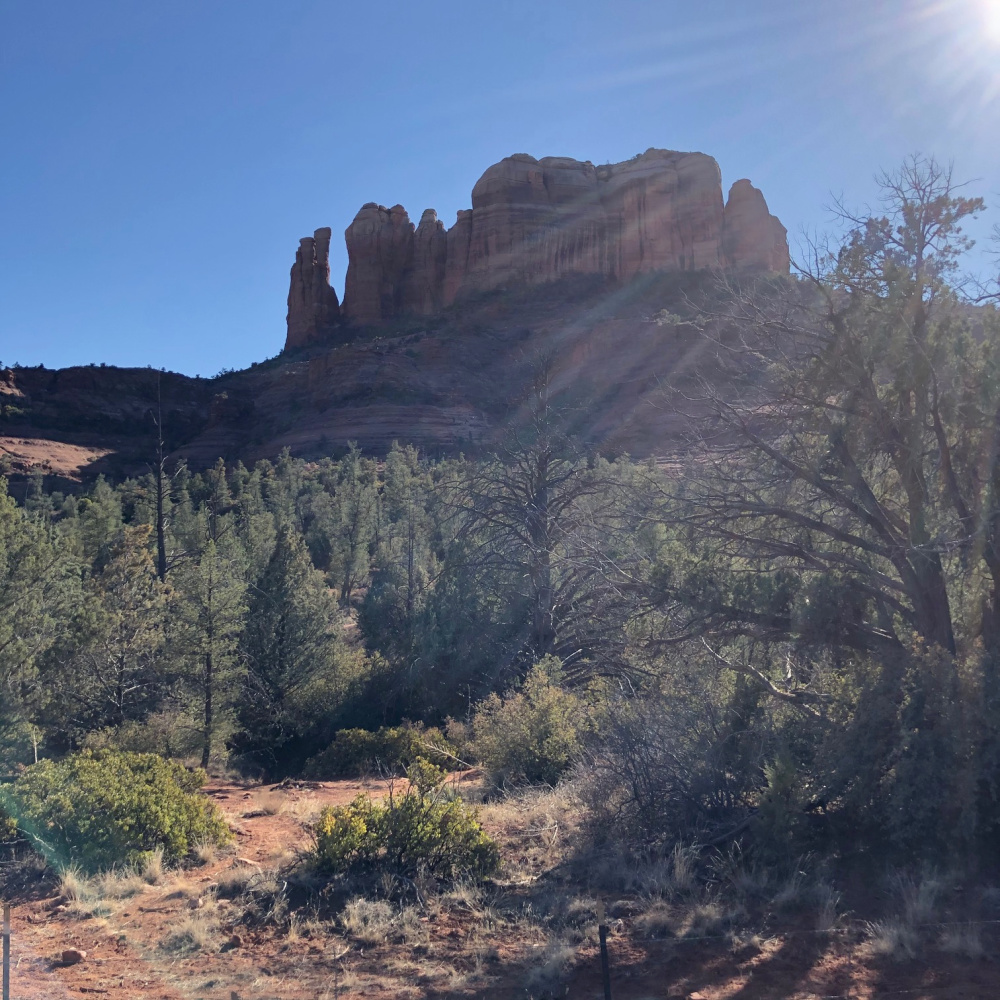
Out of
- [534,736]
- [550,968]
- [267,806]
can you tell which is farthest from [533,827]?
[267,806]

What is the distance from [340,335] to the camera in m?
97.9

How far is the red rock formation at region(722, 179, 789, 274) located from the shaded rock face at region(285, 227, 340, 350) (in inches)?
1867

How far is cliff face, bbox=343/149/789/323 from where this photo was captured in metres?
87.1

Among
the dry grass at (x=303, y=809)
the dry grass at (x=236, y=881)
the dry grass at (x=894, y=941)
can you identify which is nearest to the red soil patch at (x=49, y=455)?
the dry grass at (x=303, y=809)

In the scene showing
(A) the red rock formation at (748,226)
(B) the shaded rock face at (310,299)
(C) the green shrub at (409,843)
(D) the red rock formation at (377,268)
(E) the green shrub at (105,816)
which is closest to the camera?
(C) the green shrub at (409,843)

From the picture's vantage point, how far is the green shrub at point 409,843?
683 centimetres

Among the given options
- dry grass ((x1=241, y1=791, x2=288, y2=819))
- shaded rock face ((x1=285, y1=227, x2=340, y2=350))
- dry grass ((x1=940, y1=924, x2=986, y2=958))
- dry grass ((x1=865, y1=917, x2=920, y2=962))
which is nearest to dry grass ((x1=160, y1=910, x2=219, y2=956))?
dry grass ((x1=241, y1=791, x2=288, y2=819))

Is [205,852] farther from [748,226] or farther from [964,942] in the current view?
[748,226]

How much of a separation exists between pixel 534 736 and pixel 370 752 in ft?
15.7

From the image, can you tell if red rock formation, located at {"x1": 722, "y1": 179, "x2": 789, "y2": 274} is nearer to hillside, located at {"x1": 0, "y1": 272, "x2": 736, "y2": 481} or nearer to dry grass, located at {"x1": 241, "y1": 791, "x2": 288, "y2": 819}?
hillside, located at {"x1": 0, "y1": 272, "x2": 736, "y2": 481}

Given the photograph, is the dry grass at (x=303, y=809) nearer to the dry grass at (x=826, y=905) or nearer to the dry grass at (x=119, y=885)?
the dry grass at (x=119, y=885)

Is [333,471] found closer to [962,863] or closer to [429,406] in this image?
[429,406]

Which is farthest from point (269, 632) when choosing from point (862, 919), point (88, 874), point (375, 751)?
point (862, 919)

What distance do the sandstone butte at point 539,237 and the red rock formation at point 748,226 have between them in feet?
0.36
